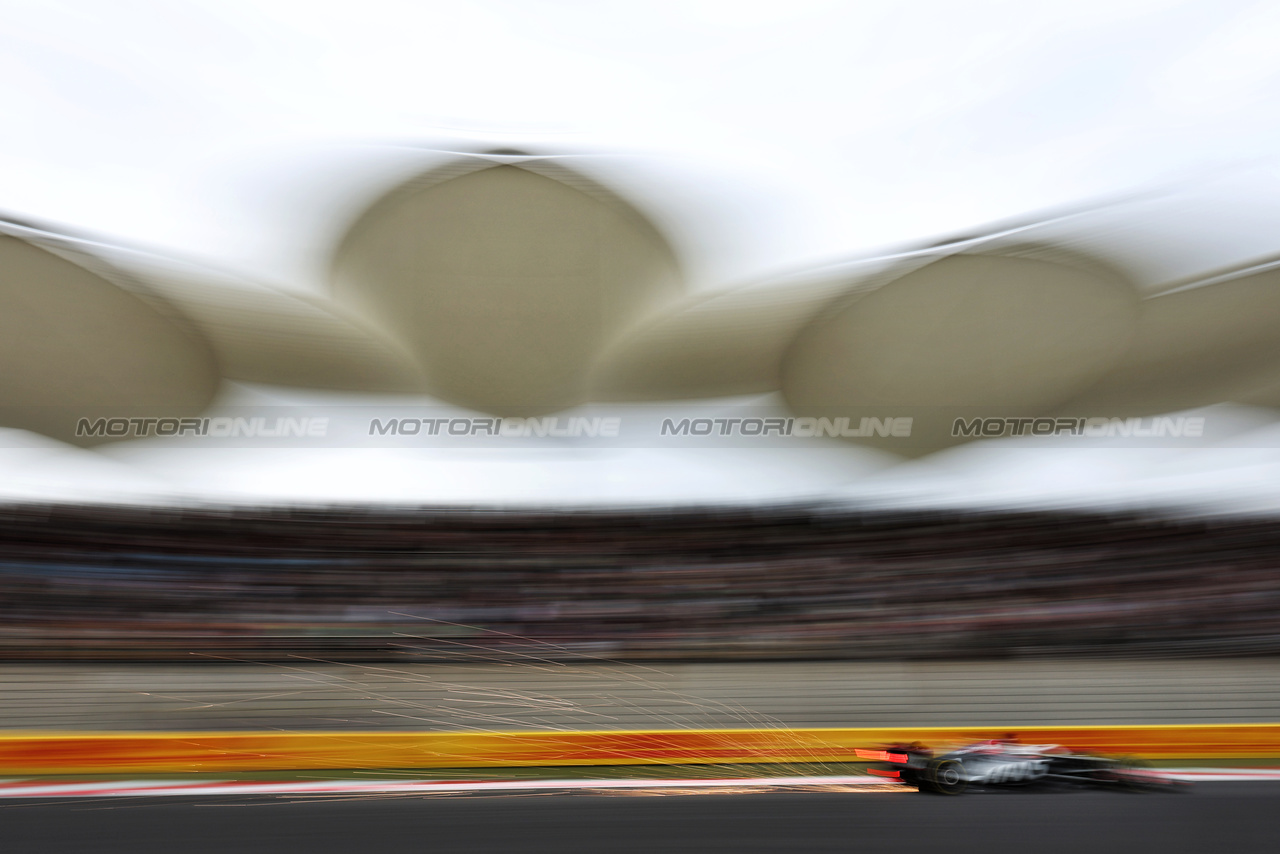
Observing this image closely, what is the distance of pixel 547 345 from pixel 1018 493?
435 centimetres

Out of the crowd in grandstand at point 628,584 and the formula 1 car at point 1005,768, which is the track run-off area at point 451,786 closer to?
the formula 1 car at point 1005,768

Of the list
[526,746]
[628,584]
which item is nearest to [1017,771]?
[526,746]

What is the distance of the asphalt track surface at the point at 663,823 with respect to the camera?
→ 9.86ft

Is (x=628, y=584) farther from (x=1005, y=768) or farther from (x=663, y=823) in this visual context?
(x=1005, y=768)

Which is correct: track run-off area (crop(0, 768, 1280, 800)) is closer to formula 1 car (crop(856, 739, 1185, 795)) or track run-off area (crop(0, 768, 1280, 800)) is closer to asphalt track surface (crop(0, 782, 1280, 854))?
asphalt track surface (crop(0, 782, 1280, 854))

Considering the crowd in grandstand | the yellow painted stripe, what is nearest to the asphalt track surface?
the yellow painted stripe

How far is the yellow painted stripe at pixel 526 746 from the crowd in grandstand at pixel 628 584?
2.35 ft

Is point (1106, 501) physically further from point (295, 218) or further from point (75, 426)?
point (75, 426)

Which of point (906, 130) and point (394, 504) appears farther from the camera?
point (394, 504)

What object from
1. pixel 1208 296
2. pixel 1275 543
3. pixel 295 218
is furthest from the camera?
pixel 1275 543

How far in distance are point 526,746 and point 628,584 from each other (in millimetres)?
1669

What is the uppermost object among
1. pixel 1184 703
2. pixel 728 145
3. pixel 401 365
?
pixel 728 145

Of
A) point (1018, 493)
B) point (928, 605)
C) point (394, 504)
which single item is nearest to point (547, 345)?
point (394, 504)

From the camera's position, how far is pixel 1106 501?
21.2 ft
